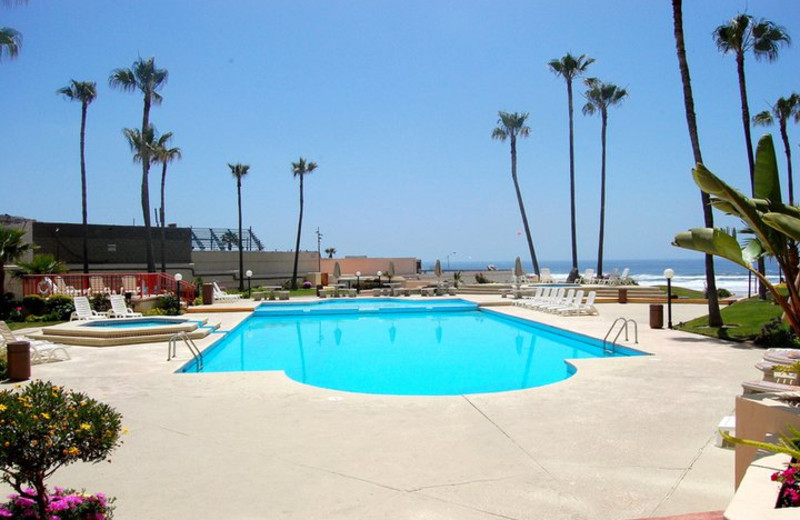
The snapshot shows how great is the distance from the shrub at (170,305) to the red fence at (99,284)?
0.84 meters

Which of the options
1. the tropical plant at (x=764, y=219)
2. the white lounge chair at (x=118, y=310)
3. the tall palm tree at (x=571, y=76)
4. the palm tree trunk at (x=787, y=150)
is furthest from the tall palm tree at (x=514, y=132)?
the tropical plant at (x=764, y=219)

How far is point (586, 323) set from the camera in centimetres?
1628

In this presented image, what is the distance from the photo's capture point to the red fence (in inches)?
765

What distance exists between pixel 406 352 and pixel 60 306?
40.0 feet

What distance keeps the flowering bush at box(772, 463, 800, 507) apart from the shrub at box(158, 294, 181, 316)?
1929 centimetres

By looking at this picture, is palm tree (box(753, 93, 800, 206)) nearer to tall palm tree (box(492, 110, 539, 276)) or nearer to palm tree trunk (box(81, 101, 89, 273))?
tall palm tree (box(492, 110, 539, 276))

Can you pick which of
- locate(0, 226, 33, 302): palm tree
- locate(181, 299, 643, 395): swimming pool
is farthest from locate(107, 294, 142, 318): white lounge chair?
locate(0, 226, 33, 302): palm tree

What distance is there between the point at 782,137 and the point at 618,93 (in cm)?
1151

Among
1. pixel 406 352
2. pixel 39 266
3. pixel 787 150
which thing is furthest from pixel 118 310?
pixel 787 150

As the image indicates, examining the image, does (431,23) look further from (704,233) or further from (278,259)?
(278,259)

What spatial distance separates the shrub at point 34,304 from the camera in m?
18.7

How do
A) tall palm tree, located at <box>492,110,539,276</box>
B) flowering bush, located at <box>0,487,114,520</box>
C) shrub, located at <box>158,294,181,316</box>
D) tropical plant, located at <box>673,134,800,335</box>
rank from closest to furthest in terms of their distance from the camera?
flowering bush, located at <box>0,487,114,520</box>
tropical plant, located at <box>673,134,800,335</box>
shrub, located at <box>158,294,181,316</box>
tall palm tree, located at <box>492,110,539,276</box>

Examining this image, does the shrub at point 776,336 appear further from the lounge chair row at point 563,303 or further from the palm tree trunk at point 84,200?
the palm tree trunk at point 84,200

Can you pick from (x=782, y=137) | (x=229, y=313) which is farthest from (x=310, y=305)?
(x=782, y=137)
